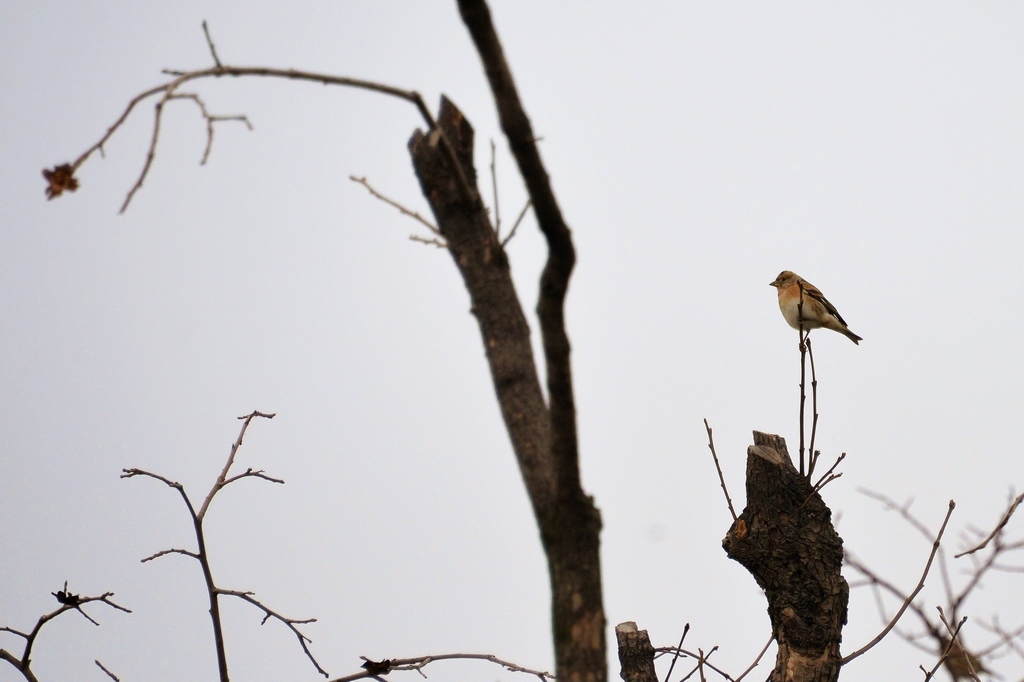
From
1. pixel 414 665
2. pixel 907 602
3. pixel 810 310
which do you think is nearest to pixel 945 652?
pixel 907 602

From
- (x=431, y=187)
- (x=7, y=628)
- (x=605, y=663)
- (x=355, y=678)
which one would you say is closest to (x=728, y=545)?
(x=355, y=678)

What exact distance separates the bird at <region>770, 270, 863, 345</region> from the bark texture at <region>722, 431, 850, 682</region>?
274 centimetres

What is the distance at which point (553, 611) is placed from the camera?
1.70 meters

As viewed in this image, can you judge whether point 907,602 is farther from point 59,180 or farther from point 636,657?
point 59,180

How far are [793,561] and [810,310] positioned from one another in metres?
3.18

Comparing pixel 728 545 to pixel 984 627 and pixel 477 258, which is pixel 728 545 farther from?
pixel 477 258

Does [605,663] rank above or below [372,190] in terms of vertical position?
below

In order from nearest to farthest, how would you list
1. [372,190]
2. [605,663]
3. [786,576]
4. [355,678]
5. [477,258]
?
1. [605,663]
2. [477,258]
3. [372,190]
4. [355,678]
5. [786,576]

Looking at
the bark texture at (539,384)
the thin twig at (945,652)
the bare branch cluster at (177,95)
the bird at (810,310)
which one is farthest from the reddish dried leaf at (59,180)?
the bird at (810,310)

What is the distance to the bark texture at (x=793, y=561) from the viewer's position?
140 inches

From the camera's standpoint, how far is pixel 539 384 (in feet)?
6.11

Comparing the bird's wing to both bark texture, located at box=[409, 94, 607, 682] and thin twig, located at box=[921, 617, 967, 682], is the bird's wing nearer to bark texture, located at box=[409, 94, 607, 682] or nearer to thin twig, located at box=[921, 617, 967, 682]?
thin twig, located at box=[921, 617, 967, 682]

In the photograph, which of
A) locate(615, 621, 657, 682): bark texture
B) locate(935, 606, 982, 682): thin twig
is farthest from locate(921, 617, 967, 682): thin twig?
locate(615, 621, 657, 682): bark texture

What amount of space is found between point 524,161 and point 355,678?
1548 mm
